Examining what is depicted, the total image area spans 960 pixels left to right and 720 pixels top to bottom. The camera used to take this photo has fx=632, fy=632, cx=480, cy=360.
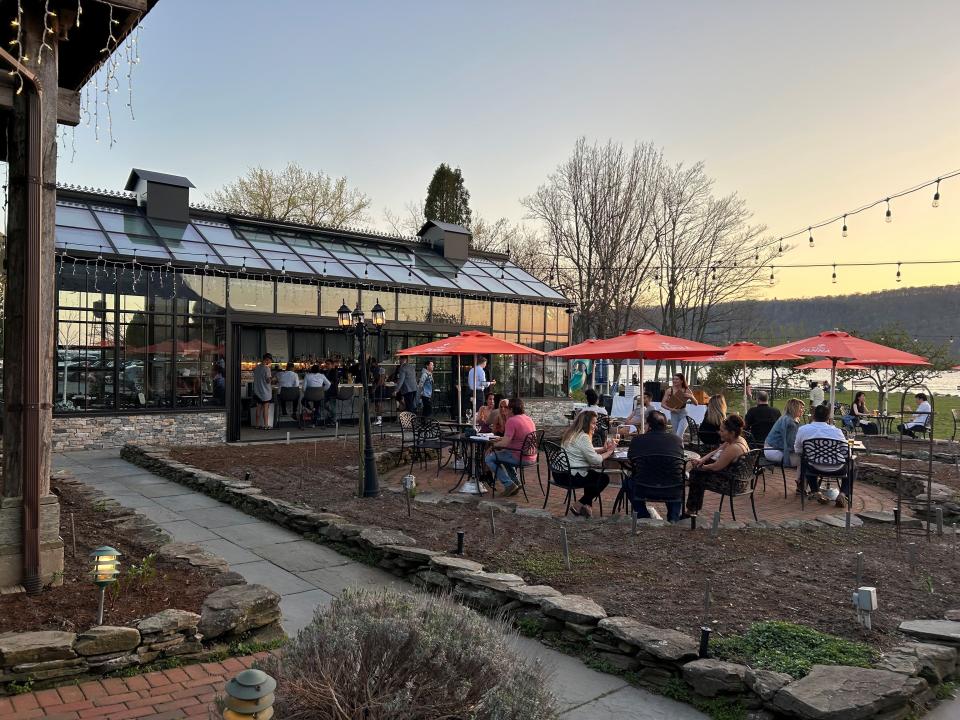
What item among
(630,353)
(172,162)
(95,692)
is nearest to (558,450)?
(630,353)

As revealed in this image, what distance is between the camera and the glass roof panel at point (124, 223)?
1334 cm

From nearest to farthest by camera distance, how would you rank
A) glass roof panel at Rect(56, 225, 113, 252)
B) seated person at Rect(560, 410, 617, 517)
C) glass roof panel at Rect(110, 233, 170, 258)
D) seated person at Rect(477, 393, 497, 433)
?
seated person at Rect(560, 410, 617, 517) < seated person at Rect(477, 393, 497, 433) < glass roof panel at Rect(56, 225, 113, 252) < glass roof panel at Rect(110, 233, 170, 258)

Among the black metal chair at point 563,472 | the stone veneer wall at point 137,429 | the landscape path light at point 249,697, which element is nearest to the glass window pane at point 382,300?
the stone veneer wall at point 137,429

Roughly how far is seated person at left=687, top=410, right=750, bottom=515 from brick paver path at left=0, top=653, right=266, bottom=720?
5.03 metres

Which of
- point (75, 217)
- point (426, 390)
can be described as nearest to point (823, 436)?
point (426, 390)

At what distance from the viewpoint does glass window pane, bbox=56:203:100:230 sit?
42.0ft

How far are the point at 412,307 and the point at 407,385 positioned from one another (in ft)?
7.19

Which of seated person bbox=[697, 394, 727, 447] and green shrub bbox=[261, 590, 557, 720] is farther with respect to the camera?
seated person bbox=[697, 394, 727, 447]

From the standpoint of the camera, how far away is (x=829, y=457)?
Answer: 293 inches

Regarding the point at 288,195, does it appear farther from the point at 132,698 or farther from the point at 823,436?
the point at 132,698

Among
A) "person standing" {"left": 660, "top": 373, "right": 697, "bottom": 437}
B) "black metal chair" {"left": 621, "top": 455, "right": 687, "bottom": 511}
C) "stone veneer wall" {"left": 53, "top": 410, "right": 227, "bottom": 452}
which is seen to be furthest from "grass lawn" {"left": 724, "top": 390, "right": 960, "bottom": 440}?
"stone veneer wall" {"left": 53, "top": 410, "right": 227, "bottom": 452}

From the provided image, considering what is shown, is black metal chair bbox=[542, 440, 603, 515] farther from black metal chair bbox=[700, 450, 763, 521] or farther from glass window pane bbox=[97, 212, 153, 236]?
glass window pane bbox=[97, 212, 153, 236]

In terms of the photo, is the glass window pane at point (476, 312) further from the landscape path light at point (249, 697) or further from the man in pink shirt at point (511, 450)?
the landscape path light at point (249, 697)

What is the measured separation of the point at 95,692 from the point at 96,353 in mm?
10483
